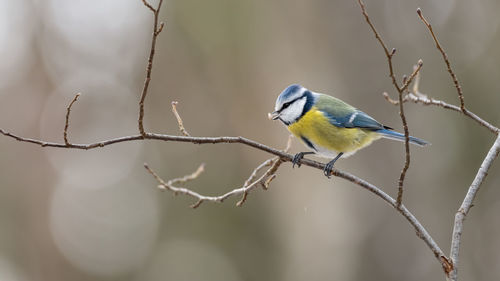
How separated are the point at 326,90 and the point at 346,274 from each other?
2273 millimetres

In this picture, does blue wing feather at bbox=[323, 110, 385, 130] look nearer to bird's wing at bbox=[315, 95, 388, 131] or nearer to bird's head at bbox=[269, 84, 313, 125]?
bird's wing at bbox=[315, 95, 388, 131]

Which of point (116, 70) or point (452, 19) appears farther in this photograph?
point (116, 70)

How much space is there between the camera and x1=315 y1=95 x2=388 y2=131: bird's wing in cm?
287

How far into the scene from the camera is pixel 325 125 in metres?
2.80

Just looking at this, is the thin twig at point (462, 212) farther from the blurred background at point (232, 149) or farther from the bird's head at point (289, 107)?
the blurred background at point (232, 149)

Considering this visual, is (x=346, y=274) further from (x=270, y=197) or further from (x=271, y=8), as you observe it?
(x=271, y=8)

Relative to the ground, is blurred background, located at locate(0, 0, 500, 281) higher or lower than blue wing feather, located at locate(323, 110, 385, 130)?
lower

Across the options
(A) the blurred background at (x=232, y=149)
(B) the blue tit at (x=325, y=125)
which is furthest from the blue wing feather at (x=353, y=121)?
(A) the blurred background at (x=232, y=149)

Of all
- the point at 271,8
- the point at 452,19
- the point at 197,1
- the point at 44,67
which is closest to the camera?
the point at 452,19

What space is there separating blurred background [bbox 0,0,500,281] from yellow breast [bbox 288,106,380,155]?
323 cm

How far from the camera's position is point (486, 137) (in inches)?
234

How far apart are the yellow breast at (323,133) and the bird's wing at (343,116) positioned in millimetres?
35

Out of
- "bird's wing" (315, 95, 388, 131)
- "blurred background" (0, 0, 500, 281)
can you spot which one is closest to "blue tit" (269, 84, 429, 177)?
"bird's wing" (315, 95, 388, 131)

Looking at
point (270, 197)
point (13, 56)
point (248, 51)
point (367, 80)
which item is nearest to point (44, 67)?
point (13, 56)
